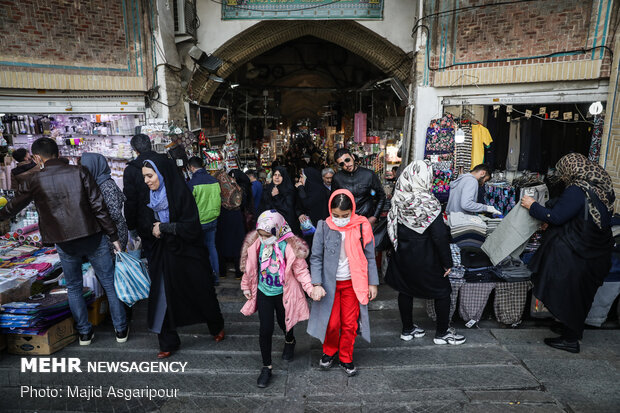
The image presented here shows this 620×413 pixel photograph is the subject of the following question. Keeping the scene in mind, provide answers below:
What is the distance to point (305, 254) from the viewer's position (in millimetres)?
2977

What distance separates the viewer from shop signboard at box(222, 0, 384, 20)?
7281 mm

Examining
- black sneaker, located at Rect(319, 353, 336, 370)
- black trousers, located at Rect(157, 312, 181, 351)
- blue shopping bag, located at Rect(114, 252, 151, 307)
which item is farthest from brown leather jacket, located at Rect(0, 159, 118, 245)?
black sneaker, located at Rect(319, 353, 336, 370)

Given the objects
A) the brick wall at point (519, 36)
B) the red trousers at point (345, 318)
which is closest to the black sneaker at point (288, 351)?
the red trousers at point (345, 318)

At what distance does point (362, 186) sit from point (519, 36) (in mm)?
3940

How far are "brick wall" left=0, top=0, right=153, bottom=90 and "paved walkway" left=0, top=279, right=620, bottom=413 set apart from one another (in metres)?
4.42

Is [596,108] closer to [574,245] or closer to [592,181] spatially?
[592,181]

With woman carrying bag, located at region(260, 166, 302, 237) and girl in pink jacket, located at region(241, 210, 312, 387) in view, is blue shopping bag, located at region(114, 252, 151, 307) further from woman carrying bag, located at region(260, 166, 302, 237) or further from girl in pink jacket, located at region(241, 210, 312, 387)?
woman carrying bag, located at region(260, 166, 302, 237)

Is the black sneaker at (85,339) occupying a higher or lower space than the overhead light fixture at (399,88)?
lower

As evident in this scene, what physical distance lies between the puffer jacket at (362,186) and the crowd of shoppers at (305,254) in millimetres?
1155

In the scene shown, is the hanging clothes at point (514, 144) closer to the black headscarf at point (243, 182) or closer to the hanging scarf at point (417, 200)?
the hanging scarf at point (417, 200)

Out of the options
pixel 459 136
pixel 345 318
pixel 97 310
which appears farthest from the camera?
pixel 459 136

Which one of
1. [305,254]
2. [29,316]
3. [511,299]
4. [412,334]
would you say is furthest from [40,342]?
[511,299]

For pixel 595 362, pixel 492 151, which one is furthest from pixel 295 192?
pixel 492 151

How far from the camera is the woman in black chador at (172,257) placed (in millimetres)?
3229
